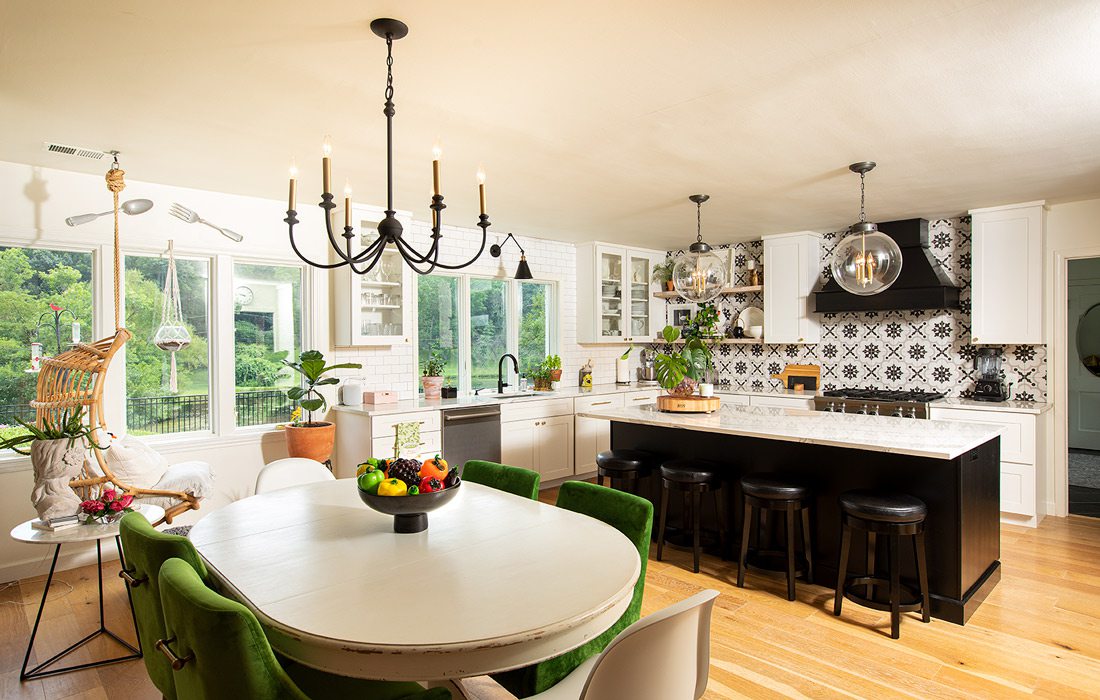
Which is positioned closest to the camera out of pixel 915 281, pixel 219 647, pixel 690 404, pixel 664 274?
pixel 219 647

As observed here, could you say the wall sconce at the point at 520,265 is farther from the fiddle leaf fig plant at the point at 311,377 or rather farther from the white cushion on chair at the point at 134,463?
the white cushion on chair at the point at 134,463

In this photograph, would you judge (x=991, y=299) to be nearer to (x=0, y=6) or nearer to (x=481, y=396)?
(x=481, y=396)

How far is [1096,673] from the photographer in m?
2.55

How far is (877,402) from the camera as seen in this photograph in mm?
5035

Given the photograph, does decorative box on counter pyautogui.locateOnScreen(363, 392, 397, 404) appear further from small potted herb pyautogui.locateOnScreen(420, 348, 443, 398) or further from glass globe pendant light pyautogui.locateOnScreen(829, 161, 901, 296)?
glass globe pendant light pyautogui.locateOnScreen(829, 161, 901, 296)

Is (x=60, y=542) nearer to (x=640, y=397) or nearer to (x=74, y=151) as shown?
(x=74, y=151)

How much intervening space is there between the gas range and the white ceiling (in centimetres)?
164

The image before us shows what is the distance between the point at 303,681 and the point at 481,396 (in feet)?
13.0

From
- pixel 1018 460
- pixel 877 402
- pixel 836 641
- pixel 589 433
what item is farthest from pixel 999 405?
pixel 589 433

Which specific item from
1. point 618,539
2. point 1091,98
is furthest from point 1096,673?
point 1091,98

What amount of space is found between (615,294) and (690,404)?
289cm

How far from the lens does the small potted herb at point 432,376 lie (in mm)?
5285

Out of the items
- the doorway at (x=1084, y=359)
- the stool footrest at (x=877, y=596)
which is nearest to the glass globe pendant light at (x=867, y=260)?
the stool footrest at (x=877, y=596)

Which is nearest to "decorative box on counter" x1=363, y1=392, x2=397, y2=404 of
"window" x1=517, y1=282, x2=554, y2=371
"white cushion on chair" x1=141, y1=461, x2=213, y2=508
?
"white cushion on chair" x1=141, y1=461, x2=213, y2=508
